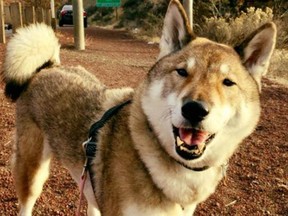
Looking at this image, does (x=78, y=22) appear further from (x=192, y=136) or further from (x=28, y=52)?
(x=192, y=136)

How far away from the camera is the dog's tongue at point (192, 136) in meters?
2.36

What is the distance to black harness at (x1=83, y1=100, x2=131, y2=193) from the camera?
274 centimetres

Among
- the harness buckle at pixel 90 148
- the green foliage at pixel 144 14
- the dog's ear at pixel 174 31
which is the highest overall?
the dog's ear at pixel 174 31

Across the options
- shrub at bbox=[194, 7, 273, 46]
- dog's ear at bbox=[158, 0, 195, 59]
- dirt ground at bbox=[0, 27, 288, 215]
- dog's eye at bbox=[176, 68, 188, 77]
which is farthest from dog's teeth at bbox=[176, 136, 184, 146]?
shrub at bbox=[194, 7, 273, 46]

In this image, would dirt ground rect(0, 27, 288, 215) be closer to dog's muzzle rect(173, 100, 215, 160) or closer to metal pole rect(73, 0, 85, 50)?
dog's muzzle rect(173, 100, 215, 160)

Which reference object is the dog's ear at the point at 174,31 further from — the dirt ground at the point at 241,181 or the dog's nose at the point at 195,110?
the dirt ground at the point at 241,181

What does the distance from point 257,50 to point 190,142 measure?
3.01ft

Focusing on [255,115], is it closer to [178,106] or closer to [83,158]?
[178,106]

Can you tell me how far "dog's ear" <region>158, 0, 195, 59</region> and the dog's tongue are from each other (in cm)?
75

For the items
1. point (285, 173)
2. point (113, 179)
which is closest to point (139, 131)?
point (113, 179)

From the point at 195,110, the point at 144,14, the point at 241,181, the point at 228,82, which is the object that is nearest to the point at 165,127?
the point at 195,110

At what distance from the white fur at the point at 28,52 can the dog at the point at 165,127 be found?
0.34 meters

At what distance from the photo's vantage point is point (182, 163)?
8.11 feet

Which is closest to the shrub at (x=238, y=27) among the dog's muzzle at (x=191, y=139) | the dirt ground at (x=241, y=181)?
the dirt ground at (x=241, y=181)
